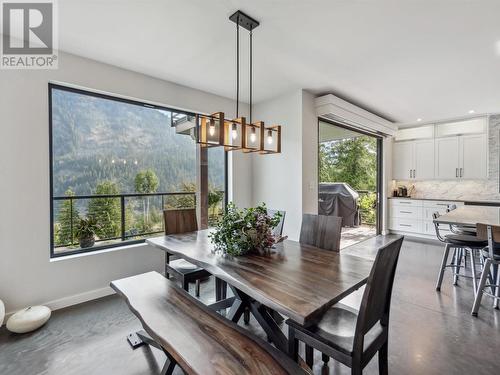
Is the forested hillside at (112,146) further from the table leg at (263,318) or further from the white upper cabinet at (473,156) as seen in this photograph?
the white upper cabinet at (473,156)

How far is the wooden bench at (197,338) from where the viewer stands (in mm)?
1211

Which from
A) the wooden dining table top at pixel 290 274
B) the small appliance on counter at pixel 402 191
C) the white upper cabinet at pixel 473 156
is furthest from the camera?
the small appliance on counter at pixel 402 191

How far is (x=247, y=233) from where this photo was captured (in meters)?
2.05

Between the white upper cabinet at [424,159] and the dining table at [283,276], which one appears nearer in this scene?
the dining table at [283,276]

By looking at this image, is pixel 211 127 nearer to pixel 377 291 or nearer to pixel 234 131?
pixel 234 131

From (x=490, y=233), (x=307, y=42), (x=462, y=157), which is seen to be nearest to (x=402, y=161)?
(x=462, y=157)

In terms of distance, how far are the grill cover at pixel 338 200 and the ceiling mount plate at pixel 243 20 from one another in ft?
14.9

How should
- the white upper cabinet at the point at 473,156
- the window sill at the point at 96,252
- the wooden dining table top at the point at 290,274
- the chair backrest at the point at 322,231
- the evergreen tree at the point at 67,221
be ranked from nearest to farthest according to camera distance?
the wooden dining table top at the point at 290,274 < the chair backrest at the point at 322,231 < the window sill at the point at 96,252 < the evergreen tree at the point at 67,221 < the white upper cabinet at the point at 473,156

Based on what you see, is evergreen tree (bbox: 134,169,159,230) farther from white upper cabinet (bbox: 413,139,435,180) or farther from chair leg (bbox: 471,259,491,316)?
white upper cabinet (bbox: 413,139,435,180)

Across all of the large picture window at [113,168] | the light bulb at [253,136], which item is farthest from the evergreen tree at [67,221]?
the light bulb at [253,136]

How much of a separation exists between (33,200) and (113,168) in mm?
947

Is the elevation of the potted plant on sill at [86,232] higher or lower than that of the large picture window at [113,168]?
lower

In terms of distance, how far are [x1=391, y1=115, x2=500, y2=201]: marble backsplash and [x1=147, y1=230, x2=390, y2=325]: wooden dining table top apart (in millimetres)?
5268

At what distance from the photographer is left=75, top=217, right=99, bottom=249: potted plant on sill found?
3.01 m
